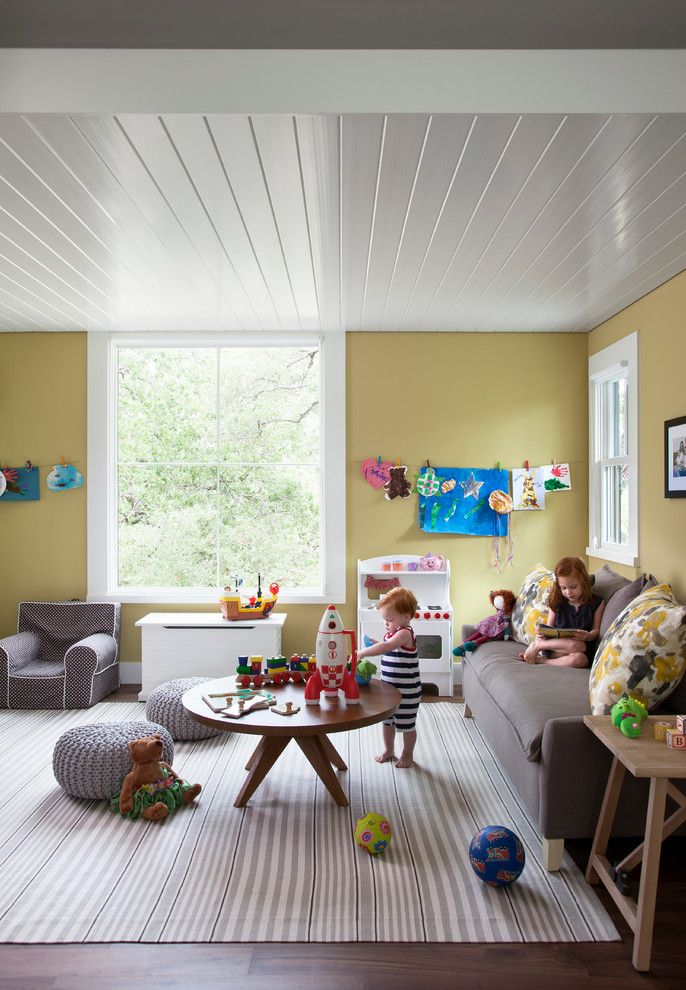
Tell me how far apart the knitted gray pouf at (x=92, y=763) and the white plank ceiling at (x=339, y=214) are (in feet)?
7.35

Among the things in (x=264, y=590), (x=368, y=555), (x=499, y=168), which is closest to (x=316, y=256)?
(x=499, y=168)

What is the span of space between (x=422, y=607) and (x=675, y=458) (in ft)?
6.17

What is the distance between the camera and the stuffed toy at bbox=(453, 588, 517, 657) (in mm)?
4243

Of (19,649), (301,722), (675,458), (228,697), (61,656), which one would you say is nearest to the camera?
(301,722)

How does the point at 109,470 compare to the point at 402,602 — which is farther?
the point at 109,470

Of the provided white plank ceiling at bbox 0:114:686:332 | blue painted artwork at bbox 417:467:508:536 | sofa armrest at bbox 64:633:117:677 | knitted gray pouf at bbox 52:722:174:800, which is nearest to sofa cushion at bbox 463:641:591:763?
blue painted artwork at bbox 417:467:508:536

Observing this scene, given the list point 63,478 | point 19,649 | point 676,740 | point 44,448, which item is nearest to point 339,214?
point 676,740

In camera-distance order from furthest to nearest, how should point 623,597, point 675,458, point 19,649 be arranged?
point 19,649 < point 675,458 < point 623,597

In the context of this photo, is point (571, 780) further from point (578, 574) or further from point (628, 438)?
point (628, 438)

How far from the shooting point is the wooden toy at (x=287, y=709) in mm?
2967

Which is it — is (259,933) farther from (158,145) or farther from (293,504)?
(293,504)

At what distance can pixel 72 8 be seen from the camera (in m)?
1.95

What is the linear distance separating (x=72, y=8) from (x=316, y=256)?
5.41 ft

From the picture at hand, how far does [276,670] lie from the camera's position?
11.3 feet
